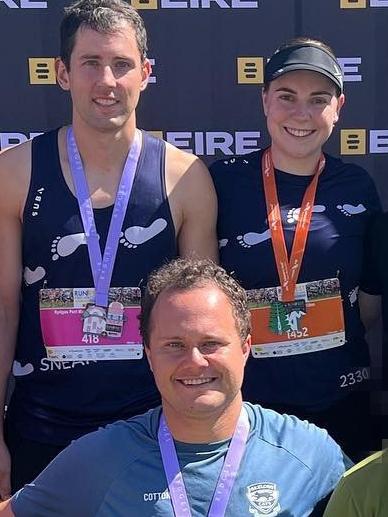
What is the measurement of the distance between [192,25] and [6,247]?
1238 millimetres

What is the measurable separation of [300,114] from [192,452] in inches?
46.0

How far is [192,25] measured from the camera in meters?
2.86

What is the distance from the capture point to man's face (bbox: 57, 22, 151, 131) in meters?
2.18

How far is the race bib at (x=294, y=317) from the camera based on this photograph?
224cm

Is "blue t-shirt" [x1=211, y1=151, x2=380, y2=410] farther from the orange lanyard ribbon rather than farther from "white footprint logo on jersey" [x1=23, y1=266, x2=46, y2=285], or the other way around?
"white footprint logo on jersey" [x1=23, y1=266, x2=46, y2=285]

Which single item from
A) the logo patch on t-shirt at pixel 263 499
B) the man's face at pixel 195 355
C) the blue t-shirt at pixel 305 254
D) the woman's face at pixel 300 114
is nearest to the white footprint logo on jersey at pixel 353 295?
the blue t-shirt at pixel 305 254

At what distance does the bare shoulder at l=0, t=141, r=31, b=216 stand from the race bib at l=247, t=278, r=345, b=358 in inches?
30.4

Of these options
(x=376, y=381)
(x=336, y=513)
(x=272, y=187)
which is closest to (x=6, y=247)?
(x=272, y=187)

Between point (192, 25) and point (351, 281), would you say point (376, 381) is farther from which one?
point (192, 25)

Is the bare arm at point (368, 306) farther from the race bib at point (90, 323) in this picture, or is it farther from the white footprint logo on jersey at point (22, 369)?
the white footprint logo on jersey at point (22, 369)

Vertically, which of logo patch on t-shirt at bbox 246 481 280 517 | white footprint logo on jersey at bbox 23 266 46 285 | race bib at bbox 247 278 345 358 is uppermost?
white footprint logo on jersey at bbox 23 266 46 285

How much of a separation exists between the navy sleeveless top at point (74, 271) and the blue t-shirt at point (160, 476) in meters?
0.57

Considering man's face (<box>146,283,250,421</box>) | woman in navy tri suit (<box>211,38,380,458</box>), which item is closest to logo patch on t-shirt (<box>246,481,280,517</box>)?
man's face (<box>146,283,250,421</box>)

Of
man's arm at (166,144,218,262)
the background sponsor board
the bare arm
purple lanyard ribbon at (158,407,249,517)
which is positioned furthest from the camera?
the background sponsor board
